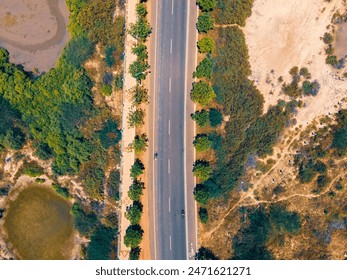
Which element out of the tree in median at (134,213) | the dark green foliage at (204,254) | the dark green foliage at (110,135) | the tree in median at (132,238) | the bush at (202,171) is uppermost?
the dark green foliage at (110,135)

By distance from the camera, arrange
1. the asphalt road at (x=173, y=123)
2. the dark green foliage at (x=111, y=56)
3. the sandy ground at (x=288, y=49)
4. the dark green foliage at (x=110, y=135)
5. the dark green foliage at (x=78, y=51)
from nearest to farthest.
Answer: the asphalt road at (x=173, y=123)
the sandy ground at (x=288, y=49)
the dark green foliage at (x=111, y=56)
the dark green foliage at (x=110, y=135)
the dark green foliage at (x=78, y=51)

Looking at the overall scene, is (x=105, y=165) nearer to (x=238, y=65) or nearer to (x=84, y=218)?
(x=84, y=218)

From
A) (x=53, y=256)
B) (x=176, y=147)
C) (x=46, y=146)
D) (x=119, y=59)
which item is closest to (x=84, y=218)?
(x=53, y=256)

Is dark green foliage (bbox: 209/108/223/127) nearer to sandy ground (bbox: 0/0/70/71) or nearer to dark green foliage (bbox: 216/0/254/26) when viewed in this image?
dark green foliage (bbox: 216/0/254/26)

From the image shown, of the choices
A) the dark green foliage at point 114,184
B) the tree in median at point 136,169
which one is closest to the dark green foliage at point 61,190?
the dark green foliage at point 114,184

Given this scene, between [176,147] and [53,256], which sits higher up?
[176,147]

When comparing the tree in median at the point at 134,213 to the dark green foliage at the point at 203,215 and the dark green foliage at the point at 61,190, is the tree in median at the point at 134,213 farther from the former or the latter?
the dark green foliage at the point at 61,190

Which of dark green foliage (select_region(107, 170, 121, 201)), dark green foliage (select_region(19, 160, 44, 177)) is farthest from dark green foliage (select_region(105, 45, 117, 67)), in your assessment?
dark green foliage (select_region(19, 160, 44, 177))
